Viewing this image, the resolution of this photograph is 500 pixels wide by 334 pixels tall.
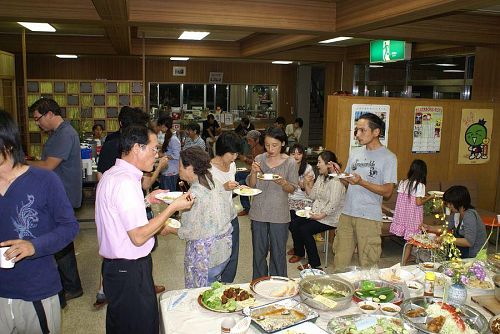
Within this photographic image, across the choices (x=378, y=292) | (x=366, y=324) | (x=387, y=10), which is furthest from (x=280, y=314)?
(x=387, y=10)

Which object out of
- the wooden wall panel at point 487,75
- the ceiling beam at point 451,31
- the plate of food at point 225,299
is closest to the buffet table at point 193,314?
the plate of food at point 225,299

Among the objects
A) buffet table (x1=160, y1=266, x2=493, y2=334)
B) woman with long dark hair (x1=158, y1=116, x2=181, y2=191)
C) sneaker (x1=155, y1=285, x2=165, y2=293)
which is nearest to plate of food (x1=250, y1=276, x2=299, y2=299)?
buffet table (x1=160, y1=266, x2=493, y2=334)

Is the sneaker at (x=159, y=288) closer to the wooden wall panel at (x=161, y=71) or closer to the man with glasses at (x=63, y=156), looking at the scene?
the man with glasses at (x=63, y=156)

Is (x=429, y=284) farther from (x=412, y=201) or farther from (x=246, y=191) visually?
(x=412, y=201)

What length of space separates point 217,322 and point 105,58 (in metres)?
12.1

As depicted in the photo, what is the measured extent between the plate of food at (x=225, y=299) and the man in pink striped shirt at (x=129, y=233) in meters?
0.30

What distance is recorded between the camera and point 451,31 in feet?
19.5

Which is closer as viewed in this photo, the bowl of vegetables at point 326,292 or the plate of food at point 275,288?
the bowl of vegetables at point 326,292

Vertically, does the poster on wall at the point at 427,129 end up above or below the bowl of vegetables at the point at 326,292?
above

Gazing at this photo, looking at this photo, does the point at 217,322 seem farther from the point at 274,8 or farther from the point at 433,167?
the point at 433,167

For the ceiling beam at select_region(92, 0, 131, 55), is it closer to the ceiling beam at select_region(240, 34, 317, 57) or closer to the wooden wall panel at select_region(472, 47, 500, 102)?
the ceiling beam at select_region(240, 34, 317, 57)

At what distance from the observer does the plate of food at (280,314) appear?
212 centimetres

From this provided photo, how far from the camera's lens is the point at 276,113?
14773 mm

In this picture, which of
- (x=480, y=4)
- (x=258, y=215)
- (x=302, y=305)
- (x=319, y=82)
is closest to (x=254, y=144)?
(x=258, y=215)
